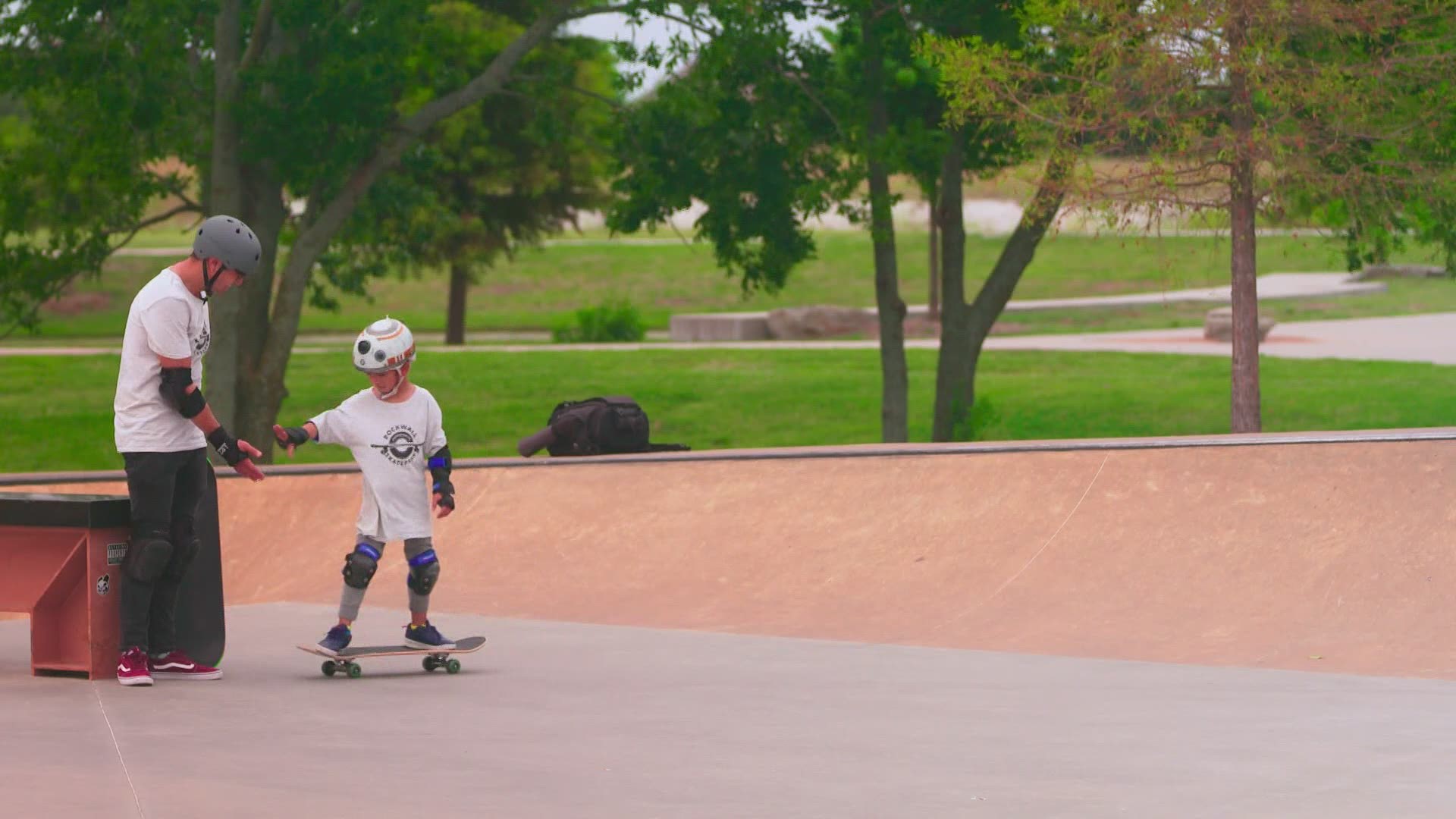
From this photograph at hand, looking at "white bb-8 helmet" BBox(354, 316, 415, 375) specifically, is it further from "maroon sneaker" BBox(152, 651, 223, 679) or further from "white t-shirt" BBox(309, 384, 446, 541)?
"maroon sneaker" BBox(152, 651, 223, 679)

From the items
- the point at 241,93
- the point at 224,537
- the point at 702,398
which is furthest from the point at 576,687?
the point at 702,398

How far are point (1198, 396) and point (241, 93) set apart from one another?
1330cm

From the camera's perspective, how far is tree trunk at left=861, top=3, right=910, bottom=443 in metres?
19.6

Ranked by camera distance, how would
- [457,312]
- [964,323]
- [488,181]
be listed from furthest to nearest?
[457,312]
[488,181]
[964,323]

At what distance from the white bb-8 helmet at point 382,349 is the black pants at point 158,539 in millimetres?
A: 759

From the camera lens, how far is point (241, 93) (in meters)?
18.1

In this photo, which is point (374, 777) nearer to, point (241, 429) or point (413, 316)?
point (241, 429)

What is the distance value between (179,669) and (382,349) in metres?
1.55

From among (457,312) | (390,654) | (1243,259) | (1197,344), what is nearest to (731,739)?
(390,654)

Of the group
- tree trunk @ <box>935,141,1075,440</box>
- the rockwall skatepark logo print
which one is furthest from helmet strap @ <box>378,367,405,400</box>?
tree trunk @ <box>935,141,1075,440</box>

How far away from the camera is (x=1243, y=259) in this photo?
15570mm

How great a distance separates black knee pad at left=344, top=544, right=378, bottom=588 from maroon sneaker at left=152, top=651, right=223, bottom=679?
0.65m

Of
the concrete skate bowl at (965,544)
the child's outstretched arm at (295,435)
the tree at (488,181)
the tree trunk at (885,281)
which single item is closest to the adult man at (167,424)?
the child's outstretched arm at (295,435)

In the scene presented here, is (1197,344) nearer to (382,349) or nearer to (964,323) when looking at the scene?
(964,323)
